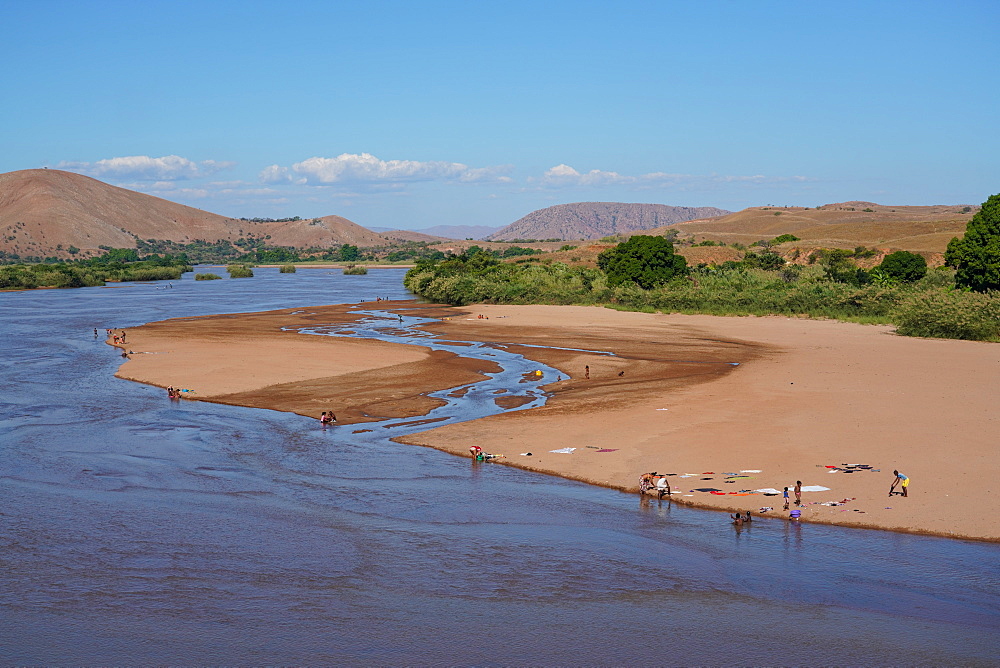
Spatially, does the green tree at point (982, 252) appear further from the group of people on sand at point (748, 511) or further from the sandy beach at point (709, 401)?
the group of people on sand at point (748, 511)

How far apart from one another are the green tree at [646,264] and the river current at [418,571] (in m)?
54.9

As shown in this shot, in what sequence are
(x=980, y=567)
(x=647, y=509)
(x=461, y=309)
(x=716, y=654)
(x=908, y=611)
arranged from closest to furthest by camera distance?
(x=716, y=654) < (x=908, y=611) < (x=980, y=567) < (x=647, y=509) < (x=461, y=309)

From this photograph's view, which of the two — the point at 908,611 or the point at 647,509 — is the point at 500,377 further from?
the point at 908,611

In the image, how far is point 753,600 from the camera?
50.1 feet

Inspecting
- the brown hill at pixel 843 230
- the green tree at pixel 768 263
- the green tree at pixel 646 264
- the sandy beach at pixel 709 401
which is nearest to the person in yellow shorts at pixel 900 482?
the sandy beach at pixel 709 401

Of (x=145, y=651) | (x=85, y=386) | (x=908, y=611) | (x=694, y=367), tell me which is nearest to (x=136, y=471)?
(x=145, y=651)

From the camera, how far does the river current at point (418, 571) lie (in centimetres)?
1377

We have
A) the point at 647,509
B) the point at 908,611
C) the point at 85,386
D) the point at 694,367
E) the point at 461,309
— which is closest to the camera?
the point at 908,611

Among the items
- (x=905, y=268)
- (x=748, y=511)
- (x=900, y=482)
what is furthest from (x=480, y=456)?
(x=905, y=268)

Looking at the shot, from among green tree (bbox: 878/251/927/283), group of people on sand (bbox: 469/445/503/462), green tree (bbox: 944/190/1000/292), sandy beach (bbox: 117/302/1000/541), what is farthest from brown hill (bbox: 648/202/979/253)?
group of people on sand (bbox: 469/445/503/462)

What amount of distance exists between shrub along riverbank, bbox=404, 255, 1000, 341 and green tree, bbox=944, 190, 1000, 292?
2020 mm

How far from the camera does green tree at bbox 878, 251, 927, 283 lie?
71.2m

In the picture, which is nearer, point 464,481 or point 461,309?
point 464,481

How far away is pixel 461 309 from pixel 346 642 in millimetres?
64202
